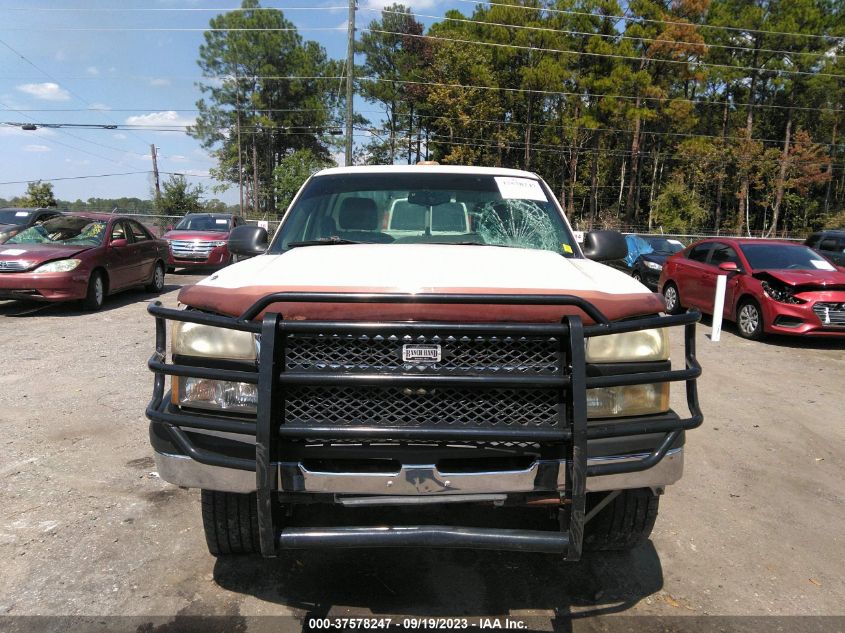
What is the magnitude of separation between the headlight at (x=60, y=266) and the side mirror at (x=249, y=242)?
6.92 m

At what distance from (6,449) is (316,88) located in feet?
197

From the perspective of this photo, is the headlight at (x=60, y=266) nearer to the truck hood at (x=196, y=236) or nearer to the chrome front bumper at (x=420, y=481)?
the truck hood at (x=196, y=236)

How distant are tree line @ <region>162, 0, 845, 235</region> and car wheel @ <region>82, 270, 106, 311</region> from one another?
32.6 m

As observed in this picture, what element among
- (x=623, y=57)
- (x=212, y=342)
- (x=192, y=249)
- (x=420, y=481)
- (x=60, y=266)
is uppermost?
(x=623, y=57)

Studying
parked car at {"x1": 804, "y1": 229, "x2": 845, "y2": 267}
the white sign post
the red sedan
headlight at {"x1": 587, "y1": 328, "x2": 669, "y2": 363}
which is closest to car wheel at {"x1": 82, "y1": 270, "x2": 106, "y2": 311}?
the red sedan

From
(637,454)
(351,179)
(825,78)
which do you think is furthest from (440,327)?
(825,78)

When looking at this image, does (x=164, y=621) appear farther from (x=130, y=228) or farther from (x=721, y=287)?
(x=130, y=228)

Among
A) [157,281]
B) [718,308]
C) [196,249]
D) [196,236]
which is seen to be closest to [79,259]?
[157,281]

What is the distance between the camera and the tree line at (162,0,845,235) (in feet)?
140

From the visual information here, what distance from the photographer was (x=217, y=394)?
2.29 metres

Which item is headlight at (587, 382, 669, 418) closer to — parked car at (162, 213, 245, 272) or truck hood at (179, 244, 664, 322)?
truck hood at (179, 244, 664, 322)

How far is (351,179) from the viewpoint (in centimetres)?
400

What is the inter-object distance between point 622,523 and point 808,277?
777cm

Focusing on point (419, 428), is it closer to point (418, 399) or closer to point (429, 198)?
point (418, 399)
